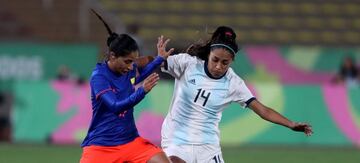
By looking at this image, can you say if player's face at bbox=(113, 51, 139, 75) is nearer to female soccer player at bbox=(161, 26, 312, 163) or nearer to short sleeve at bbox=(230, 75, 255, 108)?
female soccer player at bbox=(161, 26, 312, 163)

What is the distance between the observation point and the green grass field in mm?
14836

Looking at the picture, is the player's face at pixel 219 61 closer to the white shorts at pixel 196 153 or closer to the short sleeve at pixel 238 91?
the short sleeve at pixel 238 91

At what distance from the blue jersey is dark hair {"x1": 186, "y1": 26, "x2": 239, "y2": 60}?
2.11ft

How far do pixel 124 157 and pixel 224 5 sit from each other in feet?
60.2

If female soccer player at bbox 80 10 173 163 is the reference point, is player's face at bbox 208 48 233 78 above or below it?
above

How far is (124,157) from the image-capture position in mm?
8133

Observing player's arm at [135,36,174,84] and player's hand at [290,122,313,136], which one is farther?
player's arm at [135,36,174,84]

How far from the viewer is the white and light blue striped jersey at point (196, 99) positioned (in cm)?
844

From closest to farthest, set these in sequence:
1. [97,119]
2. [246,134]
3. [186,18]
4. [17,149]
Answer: [97,119] → [17,149] → [246,134] → [186,18]

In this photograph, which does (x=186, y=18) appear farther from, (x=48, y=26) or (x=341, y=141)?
(x=341, y=141)

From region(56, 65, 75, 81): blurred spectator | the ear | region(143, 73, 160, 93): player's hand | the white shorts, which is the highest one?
region(56, 65, 75, 81): blurred spectator

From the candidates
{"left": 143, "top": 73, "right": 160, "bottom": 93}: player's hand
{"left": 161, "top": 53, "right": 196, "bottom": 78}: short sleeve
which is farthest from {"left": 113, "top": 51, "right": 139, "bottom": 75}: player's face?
{"left": 161, "top": 53, "right": 196, "bottom": 78}: short sleeve

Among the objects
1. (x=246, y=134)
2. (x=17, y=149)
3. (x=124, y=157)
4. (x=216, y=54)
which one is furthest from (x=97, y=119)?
(x=246, y=134)

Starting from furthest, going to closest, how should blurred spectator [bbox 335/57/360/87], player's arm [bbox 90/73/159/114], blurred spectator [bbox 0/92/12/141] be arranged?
blurred spectator [bbox 335/57/360/87] < blurred spectator [bbox 0/92/12/141] < player's arm [bbox 90/73/159/114]
